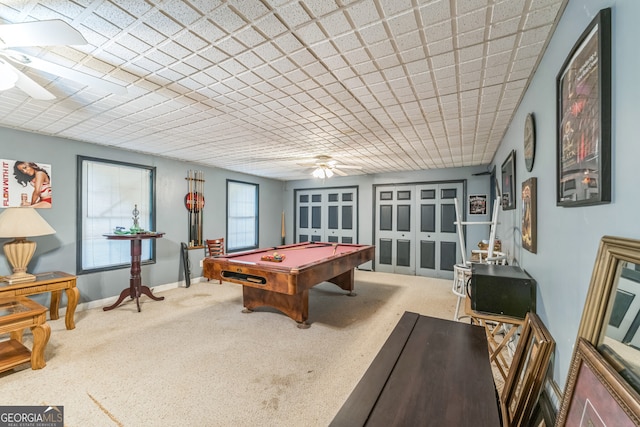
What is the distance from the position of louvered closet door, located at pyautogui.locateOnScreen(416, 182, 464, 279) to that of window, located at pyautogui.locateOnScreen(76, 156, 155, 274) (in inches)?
210

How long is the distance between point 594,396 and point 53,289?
4.38 m

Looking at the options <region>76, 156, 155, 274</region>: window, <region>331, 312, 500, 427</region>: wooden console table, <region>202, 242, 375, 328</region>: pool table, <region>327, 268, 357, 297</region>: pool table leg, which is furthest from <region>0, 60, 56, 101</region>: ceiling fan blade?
<region>327, 268, 357, 297</region>: pool table leg

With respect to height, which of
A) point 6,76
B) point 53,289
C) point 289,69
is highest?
point 289,69

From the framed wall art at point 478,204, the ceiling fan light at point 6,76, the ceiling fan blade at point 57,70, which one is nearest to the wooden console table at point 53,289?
the ceiling fan light at point 6,76

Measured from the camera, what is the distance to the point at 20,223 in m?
2.94

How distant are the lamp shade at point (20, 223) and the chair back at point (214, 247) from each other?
2546 millimetres

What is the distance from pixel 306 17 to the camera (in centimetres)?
138

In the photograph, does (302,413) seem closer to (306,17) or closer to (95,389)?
(95,389)

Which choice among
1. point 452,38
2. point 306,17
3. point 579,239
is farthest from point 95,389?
point 452,38

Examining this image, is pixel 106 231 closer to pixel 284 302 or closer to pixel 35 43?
pixel 284 302

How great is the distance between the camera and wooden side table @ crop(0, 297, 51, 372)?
2.23 m

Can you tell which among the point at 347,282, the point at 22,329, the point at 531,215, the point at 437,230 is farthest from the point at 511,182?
the point at 22,329

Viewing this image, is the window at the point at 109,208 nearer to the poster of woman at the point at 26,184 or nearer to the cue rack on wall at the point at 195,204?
the poster of woman at the point at 26,184

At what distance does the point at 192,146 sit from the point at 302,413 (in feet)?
12.0
